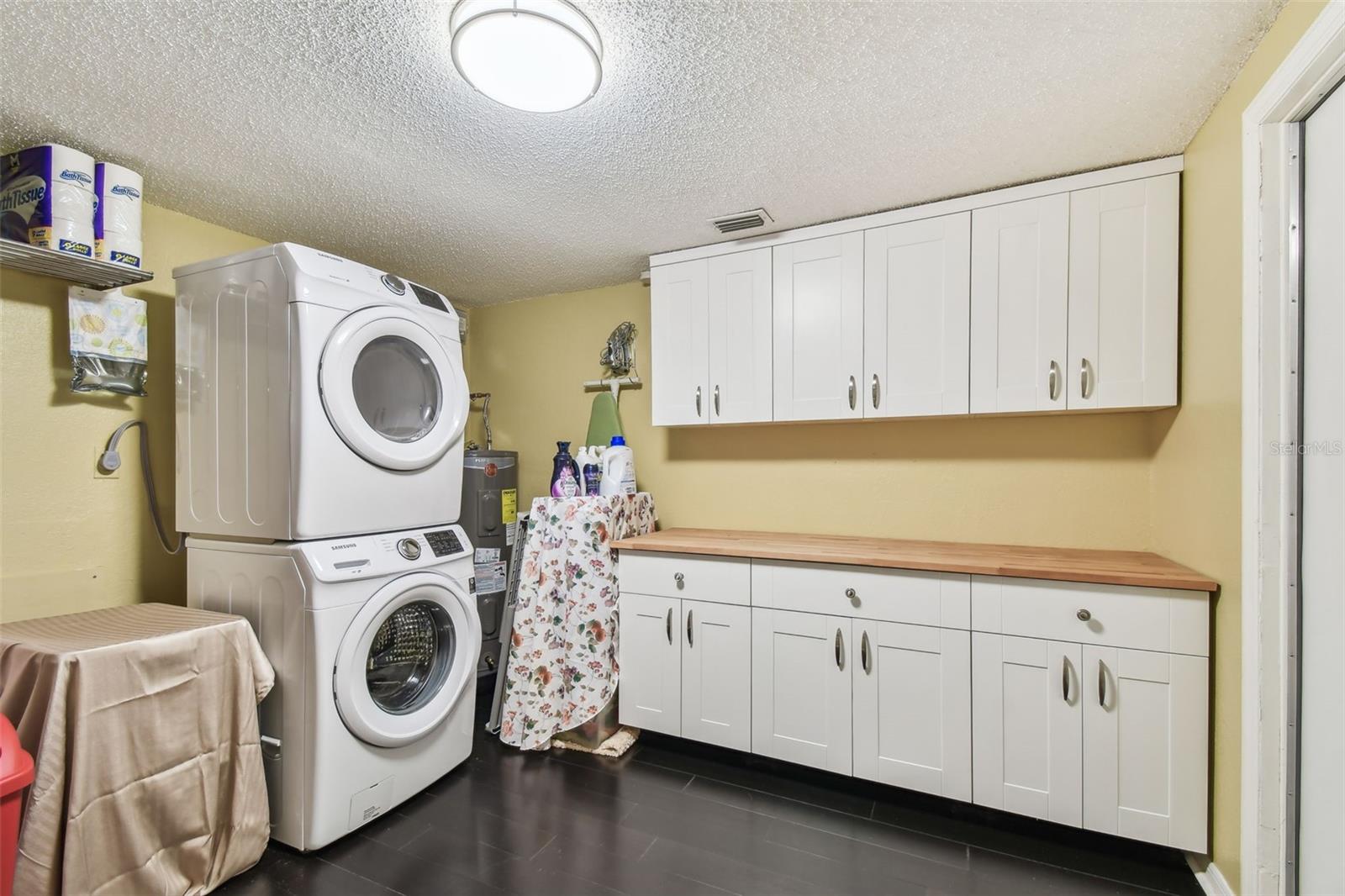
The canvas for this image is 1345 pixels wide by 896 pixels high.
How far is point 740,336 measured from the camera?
8.63ft

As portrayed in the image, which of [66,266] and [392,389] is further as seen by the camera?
[392,389]

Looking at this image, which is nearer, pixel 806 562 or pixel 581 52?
pixel 581 52

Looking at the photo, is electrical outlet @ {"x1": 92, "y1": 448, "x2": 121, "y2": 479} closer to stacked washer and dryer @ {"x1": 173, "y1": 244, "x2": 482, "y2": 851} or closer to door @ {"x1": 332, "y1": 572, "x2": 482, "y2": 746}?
stacked washer and dryer @ {"x1": 173, "y1": 244, "x2": 482, "y2": 851}

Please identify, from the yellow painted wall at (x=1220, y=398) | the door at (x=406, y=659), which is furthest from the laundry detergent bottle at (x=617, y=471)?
the yellow painted wall at (x=1220, y=398)

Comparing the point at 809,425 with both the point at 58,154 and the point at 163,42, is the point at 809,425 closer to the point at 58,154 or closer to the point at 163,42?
the point at 163,42

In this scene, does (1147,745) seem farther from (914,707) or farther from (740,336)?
(740,336)

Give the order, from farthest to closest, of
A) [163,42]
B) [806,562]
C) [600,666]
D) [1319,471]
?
[600,666] → [806,562] → [163,42] → [1319,471]

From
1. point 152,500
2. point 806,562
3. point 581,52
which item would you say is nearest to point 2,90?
point 152,500

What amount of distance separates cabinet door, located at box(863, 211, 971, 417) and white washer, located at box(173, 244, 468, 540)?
174cm

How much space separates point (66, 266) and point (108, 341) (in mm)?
308

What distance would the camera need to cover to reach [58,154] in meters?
1.74

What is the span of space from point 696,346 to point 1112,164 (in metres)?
1.65

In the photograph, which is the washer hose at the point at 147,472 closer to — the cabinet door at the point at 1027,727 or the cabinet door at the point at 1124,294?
the cabinet door at the point at 1027,727

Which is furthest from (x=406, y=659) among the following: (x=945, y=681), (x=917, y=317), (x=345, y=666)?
(x=917, y=317)
